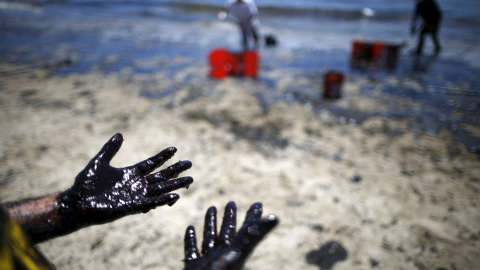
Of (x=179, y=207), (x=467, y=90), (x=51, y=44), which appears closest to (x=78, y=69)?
(x=51, y=44)

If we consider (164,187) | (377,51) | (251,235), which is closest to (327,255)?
(251,235)

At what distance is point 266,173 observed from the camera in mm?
2838

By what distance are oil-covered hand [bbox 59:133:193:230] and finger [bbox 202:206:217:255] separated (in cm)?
25

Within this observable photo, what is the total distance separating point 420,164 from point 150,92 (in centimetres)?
432

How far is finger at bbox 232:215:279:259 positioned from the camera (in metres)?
1.06

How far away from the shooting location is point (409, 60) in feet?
22.5

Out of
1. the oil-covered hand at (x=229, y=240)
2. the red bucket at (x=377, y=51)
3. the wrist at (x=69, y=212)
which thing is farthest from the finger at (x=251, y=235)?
the red bucket at (x=377, y=51)

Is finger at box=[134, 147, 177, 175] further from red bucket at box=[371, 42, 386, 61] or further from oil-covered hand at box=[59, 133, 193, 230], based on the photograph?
red bucket at box=[371, 42, 386, 61]

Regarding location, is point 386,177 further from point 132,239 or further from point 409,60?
point 409,60

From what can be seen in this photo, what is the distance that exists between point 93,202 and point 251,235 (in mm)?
958

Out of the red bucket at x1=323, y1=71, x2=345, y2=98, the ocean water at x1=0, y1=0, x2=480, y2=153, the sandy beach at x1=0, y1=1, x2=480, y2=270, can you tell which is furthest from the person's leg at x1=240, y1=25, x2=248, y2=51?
the red bucket at x1=323, y1=71, x2=345, y2=98

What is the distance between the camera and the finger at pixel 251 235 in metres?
1.06

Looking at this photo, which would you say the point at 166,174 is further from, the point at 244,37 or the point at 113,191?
the point at 244,37

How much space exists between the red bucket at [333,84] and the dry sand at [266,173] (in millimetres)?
307
